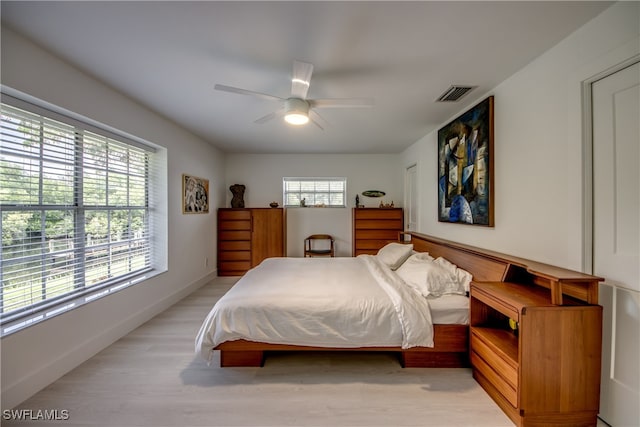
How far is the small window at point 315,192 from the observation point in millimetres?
5316

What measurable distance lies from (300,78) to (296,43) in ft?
0.73

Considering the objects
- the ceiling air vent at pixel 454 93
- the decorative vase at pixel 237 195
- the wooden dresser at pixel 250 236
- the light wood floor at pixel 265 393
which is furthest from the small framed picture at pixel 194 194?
the ceiling air vent at pixel 454 93

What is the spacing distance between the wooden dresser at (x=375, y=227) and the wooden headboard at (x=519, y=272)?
68.1 inches

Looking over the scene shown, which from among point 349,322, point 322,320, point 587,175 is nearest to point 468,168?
point 587,175

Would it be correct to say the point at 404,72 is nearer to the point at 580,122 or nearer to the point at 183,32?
the point at 580,122

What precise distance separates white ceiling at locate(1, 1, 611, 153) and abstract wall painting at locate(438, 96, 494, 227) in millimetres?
267

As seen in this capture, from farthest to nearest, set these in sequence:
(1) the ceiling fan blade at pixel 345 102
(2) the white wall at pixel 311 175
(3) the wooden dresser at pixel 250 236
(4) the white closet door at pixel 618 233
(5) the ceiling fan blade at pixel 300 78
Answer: (2) the white wall at pixel 311 175, (3) the wooden dresser at pixel 250 236, (1) the ceiling fan blade at pixel 345 102, (5) the ceiling fan blade at pixel 300 78, (4) the white closet door at pixel 618 233

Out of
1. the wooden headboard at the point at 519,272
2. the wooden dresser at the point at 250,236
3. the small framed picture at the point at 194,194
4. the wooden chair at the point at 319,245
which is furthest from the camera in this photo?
the wooden chair at the point at 319,245

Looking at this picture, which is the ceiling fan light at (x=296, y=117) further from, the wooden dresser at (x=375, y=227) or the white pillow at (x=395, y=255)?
the wooden dresser at (x=375, y=227)

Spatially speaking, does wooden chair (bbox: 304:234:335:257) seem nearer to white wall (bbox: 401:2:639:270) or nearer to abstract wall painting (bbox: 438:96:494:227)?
abstract wall painting (bbox: 438:96:494:227)

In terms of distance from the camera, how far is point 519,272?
1.94 metres

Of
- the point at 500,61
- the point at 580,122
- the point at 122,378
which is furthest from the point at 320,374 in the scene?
the point at 500,61

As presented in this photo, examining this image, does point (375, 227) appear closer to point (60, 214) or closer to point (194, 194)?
point (194, 194)

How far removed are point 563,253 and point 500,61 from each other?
1496 mm
